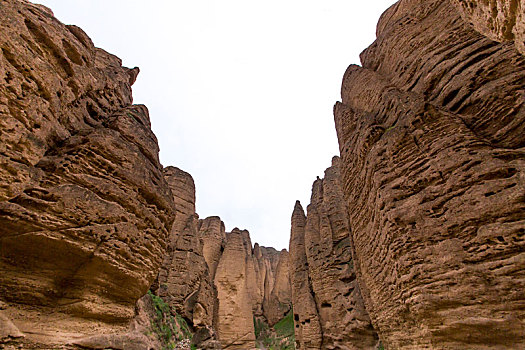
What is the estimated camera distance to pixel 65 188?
4320 mm

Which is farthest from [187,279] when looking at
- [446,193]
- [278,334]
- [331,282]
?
[278,334]

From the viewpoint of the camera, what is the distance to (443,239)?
487 cm

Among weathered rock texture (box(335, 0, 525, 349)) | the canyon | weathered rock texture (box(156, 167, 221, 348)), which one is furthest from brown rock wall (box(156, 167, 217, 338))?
weathered rock texture (box(335, 0, 525, 349))

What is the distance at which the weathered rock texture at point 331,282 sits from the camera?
478 inches

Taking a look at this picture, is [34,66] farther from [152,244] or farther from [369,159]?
[369,159]

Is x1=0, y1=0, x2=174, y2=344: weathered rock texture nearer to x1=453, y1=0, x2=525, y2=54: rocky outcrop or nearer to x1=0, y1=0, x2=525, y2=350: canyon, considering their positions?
x1=0, y1=0, x2=525, y2=350: canyon

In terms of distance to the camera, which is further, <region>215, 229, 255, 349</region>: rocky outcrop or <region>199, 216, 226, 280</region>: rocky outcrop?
<region>199, 216, 226, 280</region>: rocky outcrop

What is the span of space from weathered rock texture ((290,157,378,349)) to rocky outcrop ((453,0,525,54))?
40.5ft

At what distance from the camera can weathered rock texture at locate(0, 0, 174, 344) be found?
140 inches

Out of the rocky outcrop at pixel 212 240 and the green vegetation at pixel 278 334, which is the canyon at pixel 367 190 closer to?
the rocky outcrop at pixel 212 240

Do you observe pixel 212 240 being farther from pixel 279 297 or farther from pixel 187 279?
pixel 279 297

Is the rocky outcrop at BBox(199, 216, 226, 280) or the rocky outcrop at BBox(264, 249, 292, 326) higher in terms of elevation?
the rocky outcrop at BBox(199, 216, 226, 280)

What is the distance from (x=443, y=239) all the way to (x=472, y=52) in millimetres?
4929

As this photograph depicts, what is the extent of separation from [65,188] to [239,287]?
73.9 feet
